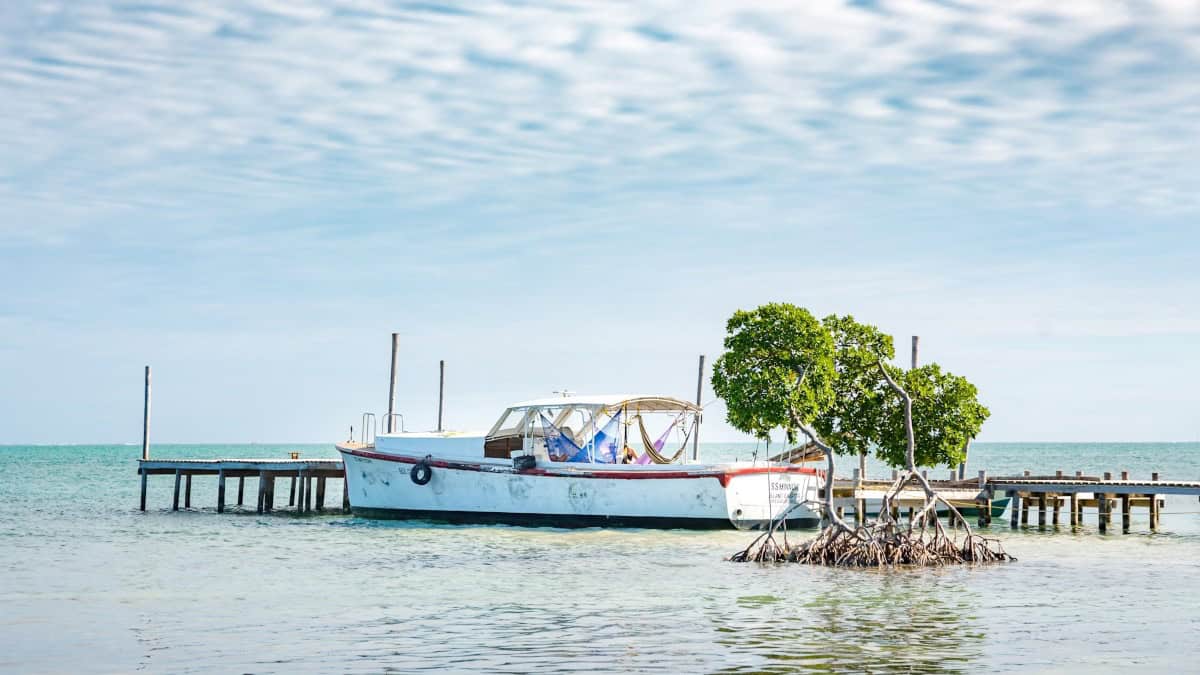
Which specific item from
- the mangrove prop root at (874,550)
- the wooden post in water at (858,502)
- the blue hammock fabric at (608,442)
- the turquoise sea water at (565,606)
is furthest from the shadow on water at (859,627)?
the blue hammock fabric at (608,442)

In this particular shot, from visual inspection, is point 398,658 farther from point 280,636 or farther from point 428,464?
point 428,464

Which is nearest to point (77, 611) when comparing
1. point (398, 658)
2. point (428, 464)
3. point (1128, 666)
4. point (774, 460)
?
point (398, 658)

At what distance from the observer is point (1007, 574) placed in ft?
81.8

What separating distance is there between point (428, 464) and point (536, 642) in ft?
71.2

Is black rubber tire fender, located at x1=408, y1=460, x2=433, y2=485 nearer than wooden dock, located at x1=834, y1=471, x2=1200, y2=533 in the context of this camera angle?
No

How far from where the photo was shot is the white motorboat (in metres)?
34.1

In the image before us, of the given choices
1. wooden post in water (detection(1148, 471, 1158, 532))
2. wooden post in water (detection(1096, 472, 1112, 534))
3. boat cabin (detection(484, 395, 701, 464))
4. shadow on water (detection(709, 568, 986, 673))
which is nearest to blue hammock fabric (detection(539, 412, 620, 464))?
boat cabin (detection(484, 395, 701, 464))

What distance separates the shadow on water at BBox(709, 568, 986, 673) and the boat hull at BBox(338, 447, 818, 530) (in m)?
9.77

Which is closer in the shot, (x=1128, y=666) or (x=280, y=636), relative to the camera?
(x=1128, y=666)

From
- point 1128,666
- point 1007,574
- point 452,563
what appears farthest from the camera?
point 452,563

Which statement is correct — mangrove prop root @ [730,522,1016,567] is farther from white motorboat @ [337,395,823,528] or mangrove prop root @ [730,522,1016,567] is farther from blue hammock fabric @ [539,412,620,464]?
blue hammock fabric @ [539,412,620,464]

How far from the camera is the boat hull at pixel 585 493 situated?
111 feet

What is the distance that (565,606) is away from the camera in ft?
67.8

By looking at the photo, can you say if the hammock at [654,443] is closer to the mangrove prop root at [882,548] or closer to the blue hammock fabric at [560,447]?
the blue hammock fabric at [560,447]
